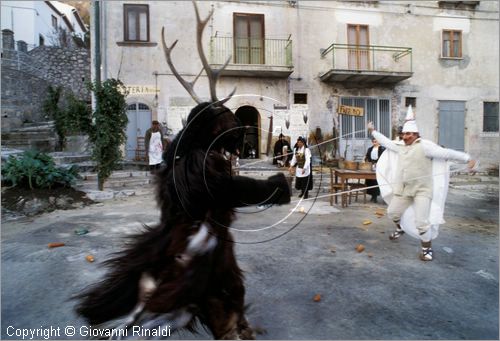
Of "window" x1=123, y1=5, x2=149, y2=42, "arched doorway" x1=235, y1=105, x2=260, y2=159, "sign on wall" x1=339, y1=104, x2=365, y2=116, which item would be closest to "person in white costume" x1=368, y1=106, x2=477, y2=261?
"sign on wall" x1=339, y1=104, x2=365, y2=116

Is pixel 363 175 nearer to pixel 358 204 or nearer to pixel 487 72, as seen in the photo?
pixel 358 204

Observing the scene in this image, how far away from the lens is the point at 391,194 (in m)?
4.30

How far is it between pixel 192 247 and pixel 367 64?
17.2 feet

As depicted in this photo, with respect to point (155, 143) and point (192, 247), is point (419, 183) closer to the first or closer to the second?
point (192, 247)

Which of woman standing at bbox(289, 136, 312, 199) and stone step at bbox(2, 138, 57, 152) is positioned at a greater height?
stone step at bbox(2, 138, 57, 152)

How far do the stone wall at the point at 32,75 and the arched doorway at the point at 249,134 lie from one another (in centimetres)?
1163

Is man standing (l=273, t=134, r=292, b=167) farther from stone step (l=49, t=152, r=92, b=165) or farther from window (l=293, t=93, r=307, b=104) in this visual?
stone step (l=49, t=152, r=92, b=165)

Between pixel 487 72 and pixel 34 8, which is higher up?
pixel 34 8

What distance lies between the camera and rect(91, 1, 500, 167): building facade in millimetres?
5066

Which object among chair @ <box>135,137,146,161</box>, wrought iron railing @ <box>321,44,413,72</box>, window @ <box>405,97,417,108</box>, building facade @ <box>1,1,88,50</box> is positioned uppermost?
building facade @ <box>1,1,88,50</box>

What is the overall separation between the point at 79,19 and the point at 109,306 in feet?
88.1

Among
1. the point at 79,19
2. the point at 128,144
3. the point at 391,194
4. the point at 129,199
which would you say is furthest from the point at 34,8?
the point at 391,194

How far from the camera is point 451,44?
6.01 m

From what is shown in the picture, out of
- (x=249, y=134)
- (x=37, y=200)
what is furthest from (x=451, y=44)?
(x=37, y=200)
